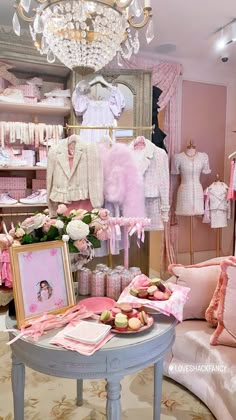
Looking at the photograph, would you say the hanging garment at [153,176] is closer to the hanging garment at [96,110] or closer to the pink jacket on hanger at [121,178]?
the pink jacket on hanger at [121,178]

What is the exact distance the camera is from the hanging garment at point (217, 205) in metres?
3.83

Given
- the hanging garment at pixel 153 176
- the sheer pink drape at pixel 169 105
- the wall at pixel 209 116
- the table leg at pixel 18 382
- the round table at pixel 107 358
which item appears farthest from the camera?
the wall at pixel 209 116

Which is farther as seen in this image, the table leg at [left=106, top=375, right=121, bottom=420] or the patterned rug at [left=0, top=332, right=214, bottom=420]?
the patterned rug at [left=0, top=332, right=214, bottom=420]

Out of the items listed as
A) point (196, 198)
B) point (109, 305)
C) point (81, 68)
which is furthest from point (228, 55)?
A: point (109, 305)

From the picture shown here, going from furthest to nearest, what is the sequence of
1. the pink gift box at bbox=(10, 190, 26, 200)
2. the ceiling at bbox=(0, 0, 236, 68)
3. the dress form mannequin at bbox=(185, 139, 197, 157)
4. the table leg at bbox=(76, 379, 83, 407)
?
the dress form mannequin at bbox=(185, 139, 197, 157), the pink gift box at bbox=(10, 190, 26, 200), the ceiling at bbox=(0, 0, 236, 68), the table leg at bbox=(76, 379, 83, 407)

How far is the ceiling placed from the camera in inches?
108

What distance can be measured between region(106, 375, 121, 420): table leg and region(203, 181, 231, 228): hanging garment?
9.93 ft

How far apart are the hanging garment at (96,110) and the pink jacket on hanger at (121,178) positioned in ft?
1.30

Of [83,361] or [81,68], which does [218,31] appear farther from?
[83,361]

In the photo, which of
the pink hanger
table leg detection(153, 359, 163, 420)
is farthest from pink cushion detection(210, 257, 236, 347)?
the pink hanger

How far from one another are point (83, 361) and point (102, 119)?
241cm

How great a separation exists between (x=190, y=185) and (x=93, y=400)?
264 cm

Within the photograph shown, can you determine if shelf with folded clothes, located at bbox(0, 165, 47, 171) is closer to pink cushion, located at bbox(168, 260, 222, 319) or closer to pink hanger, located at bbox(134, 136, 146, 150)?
→ pink hanger, located at bbox(134, 136, 146, 150)

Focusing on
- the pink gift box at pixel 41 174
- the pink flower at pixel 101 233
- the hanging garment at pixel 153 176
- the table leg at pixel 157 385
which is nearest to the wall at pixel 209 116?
the hanging garment at pixel 153 176
